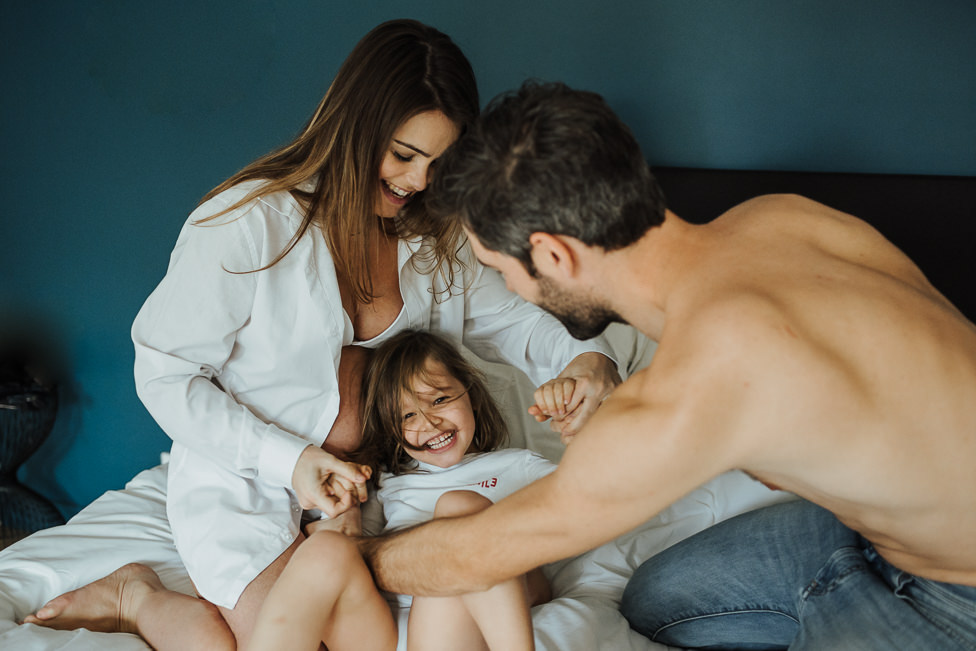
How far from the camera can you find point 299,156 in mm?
1394

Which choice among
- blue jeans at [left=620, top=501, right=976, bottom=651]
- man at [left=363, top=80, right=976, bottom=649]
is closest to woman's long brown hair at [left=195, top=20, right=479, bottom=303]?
man at [left=363, top=80, right=976, bottom=649]

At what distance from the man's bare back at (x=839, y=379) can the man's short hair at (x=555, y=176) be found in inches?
5.1

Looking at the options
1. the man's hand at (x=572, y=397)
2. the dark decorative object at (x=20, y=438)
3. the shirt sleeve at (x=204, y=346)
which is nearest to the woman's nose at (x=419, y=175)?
the shirt sleeve at (x=204, y=346)

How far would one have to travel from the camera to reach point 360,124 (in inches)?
51.1

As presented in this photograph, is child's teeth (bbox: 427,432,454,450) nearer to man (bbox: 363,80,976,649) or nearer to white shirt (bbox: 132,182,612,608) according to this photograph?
white shirt (bbox: 132,182,612,608)

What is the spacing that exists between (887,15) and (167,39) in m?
2.16

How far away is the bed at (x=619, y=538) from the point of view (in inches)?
53.4

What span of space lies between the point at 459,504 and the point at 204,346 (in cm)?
53

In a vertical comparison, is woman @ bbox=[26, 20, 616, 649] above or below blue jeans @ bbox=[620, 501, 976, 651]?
above

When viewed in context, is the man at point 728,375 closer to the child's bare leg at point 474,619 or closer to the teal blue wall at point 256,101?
the child's bare leg at point 474,619

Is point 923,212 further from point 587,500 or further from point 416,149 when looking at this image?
point 587,500

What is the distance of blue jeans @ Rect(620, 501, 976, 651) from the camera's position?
3.78 ft

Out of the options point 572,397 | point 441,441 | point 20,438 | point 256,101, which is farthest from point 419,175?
point 20,438

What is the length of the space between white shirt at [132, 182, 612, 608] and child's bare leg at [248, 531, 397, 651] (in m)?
0.16
